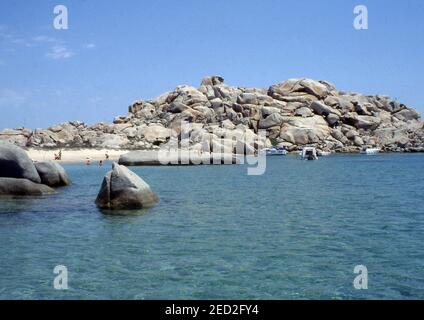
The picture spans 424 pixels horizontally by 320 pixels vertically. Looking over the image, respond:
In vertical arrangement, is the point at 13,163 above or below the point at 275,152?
below

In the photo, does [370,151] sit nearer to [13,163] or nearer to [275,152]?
[275,152]

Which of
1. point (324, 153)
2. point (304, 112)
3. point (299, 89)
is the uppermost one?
point (299, 89)

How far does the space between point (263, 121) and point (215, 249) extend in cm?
8926

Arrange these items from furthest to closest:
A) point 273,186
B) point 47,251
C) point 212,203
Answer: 1. point 273,186
2. point 212,203
3. point 47,251

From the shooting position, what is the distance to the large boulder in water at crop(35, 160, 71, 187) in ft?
104

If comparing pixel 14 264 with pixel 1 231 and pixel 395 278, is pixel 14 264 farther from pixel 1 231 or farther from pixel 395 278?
pixel 395 278

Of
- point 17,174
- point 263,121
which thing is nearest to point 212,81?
point 263,121

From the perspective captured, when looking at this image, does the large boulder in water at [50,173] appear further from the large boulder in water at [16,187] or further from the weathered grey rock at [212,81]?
the weathered grey rock at [212,81]

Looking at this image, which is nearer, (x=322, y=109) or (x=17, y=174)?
(x=17, y=174)

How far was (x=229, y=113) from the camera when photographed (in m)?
104

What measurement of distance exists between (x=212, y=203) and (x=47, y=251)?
39.7ft

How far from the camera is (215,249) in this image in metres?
14.5

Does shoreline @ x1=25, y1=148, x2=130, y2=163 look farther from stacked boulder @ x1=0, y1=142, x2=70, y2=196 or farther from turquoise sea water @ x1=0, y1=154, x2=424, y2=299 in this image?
turquoise sea water @ x1=0, y1=154, x2=424, y2=299
